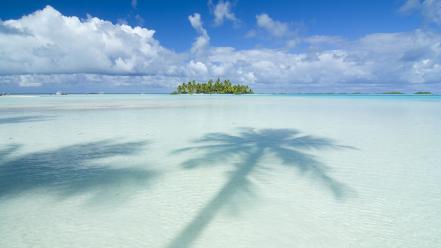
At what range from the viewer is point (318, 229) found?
13.2ft

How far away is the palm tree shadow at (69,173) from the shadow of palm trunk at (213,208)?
1.72 metres

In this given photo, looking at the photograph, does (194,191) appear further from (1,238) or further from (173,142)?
(173,142)

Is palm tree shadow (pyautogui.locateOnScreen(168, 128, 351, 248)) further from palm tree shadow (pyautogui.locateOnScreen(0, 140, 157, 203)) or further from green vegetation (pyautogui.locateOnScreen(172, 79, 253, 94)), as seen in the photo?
green vegetation (pyautogui.locateOnScreen(172, 79, 253, 94))

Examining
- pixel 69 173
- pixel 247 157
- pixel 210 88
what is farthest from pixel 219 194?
pixel 210 88

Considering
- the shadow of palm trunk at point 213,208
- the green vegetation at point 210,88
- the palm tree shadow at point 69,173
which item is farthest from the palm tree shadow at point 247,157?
the green vegetation at point 210,88

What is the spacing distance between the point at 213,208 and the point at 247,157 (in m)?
3.62

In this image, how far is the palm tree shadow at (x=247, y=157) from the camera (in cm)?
452

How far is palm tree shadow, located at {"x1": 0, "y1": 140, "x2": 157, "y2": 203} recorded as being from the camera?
550 centimetres

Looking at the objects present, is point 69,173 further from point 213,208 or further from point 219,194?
point 213,208

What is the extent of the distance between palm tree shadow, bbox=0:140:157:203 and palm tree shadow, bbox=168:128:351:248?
61.5 inches

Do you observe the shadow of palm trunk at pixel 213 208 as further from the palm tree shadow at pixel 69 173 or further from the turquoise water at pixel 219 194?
the palm tree shadow at pixel 69 173

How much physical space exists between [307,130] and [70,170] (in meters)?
10.1

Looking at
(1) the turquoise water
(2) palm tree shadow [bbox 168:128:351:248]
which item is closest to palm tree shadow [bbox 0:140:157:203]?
(1) the turquoise water

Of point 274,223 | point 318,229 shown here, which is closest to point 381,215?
point 318,229
